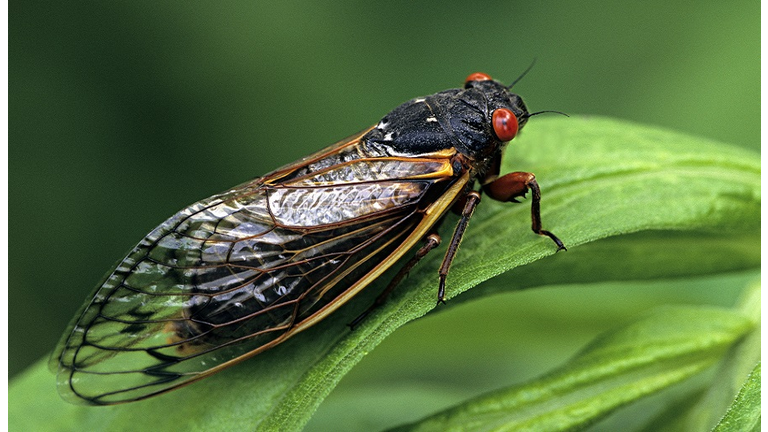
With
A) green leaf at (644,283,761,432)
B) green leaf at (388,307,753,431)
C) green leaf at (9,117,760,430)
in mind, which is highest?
green leaf at (9,117,760,430)

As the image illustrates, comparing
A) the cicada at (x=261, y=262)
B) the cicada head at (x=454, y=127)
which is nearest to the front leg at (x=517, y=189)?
the cicada at (x=261, y=262)

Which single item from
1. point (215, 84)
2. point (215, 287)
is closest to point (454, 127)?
point (215, 287)

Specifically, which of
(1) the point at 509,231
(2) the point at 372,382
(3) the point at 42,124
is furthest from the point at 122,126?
(1) the point at 509,231

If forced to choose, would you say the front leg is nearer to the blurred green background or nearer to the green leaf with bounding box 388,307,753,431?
the green leaf with bounding box 388,307,753,431

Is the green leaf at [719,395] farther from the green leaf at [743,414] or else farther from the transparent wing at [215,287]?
the transparent wing at [215,287]

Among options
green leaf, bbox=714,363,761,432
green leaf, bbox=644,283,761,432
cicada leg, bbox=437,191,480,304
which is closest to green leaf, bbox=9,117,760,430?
cicada leg, bbox=437,191,480,304

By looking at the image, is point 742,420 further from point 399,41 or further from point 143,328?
point 399,41

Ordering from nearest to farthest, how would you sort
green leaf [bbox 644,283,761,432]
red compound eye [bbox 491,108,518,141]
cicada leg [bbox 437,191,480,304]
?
green leaf [bbox 644,283,761,432] → cicada leg [bbox 437,191,480,304] → red compound eye [bbox 491,108,518,141]
